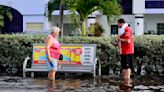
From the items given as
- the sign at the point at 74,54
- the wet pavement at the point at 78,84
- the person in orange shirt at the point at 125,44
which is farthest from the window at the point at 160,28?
the person in orange shirt at the point at 125,44

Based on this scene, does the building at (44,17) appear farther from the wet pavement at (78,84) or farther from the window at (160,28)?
the wet pavement at (78,84)

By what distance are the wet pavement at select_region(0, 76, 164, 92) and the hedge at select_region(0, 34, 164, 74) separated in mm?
688

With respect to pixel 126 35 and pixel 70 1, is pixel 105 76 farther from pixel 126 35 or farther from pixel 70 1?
pixel 70 1

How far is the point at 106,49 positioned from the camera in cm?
1703

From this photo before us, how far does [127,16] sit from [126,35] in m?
24.6

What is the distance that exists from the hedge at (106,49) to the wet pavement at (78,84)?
688 millimetres

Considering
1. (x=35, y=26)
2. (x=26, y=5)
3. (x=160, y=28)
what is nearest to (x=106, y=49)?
(x=26, y=5)

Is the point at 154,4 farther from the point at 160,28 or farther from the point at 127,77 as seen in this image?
the point at 127,77

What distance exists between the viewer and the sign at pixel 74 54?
16.6m

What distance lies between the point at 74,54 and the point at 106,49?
1128 millimetres

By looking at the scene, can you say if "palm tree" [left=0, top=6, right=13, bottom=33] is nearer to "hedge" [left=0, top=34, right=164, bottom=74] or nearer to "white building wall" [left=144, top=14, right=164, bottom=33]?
"white building wall" [left=144, top=14, right=164, bottom=33]

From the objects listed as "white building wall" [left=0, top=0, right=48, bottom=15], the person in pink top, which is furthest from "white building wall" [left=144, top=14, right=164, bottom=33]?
the person in pink top

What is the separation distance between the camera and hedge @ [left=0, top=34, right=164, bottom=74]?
669 inches

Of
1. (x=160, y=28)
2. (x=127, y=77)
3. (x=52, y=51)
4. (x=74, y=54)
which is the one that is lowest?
(x=127, y=77)
